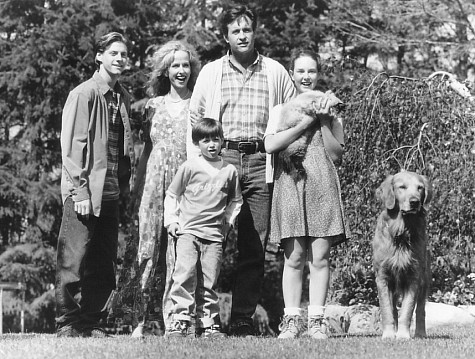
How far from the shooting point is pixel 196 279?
600cm

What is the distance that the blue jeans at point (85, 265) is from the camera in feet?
20.0

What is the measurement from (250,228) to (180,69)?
4.56 feet

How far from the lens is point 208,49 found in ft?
55.9

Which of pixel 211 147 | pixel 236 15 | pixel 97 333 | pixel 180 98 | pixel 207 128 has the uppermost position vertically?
pixel 236 15

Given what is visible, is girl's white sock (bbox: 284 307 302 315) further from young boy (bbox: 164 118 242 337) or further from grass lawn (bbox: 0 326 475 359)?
young boy (bbox: 164 118 242 337)

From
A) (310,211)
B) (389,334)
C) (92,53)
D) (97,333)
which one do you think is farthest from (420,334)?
(92,53)

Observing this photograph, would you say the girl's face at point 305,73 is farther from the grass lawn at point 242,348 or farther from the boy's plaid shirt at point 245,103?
the grass lawn at point 242,348

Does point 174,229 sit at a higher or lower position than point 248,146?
lower

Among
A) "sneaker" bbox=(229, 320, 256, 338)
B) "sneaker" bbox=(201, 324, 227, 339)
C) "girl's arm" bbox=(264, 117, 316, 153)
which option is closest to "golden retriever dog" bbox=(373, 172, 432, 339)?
"girl's arm" bbox=(264, 117, 316, 153)

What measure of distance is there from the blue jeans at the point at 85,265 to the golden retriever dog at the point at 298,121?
1.42 metres

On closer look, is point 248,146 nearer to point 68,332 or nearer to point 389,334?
point 389,334

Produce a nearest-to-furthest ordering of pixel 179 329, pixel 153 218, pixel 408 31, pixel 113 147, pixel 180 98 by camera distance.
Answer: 1. pixel 179 329
2. pixel 113 147
3. pixel 153 218
4. pixel 180 98
5. pixel 408 31

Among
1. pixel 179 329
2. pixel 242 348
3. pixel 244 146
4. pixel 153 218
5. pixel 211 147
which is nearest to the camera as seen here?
pixel 242 348

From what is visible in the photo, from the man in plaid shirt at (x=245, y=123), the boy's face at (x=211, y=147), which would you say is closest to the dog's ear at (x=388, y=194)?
the man in plaid shirt at (x=245, y=123)
